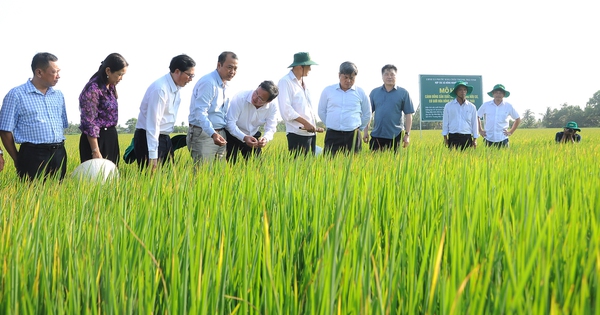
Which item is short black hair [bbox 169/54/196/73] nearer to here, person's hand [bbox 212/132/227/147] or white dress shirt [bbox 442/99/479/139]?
person's hand [bbox 212/132/227/147]

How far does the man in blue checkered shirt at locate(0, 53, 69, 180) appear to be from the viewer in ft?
11.3

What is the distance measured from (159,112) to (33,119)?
91cm

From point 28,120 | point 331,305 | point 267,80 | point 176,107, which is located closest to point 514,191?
point 331,305

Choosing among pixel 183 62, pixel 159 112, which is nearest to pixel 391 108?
pixel 183 62

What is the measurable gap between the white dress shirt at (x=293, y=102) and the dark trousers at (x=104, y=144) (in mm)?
1572

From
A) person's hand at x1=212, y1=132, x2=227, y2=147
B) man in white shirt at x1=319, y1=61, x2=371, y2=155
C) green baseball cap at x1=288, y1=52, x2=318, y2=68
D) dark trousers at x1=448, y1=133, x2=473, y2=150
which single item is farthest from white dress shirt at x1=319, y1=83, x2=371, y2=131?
dark trousers at x1=448, y1=133, x2=473, y2=150

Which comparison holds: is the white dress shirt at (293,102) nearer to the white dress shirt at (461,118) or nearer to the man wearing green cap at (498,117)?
the white dress shirt at (461,118)

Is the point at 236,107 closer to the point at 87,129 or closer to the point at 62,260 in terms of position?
the point at 87,129

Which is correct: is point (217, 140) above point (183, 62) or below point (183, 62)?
below

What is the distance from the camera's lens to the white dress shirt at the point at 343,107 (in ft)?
16.9

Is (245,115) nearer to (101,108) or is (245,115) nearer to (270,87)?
(270,87)

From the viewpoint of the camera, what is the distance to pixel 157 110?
145 inches

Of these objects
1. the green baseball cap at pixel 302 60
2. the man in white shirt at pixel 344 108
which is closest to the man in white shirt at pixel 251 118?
the green baseball cap at pixel 302 60

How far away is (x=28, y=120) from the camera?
11.6 feet
